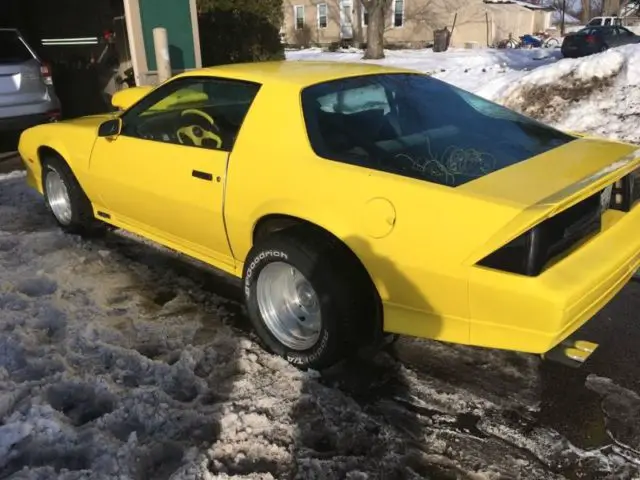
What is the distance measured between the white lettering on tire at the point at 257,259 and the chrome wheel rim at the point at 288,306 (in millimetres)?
51

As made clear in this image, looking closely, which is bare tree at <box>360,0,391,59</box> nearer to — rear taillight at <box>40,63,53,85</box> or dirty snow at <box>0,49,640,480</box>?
rear taillight at <box>40,63,53,85</box>

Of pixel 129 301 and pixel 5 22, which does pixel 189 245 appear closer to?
pixel 129 301

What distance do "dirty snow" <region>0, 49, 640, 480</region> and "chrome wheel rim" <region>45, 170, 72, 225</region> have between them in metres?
1.07

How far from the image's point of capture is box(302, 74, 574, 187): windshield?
2750 mm

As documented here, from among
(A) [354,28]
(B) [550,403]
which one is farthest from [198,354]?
(A) [354,28]

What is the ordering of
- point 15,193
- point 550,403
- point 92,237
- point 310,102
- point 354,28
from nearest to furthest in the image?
point 550,403, point 310,102, point 92,237, point 15,193, point 354,28

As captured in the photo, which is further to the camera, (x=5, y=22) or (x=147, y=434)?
(x=5, y=22)

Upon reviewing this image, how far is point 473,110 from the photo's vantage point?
3.45 meters

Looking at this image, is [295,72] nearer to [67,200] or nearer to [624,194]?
[624,194]

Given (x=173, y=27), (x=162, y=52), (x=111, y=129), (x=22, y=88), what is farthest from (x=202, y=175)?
(x=173, y=27)

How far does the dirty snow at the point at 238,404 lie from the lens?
2374 mm

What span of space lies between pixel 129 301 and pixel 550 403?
2558 millimetres

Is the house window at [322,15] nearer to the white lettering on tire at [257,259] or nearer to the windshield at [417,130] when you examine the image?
the windshield at [417,130]

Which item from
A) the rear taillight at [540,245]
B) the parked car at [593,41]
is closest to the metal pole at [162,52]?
the rear taillight at [540,245]
